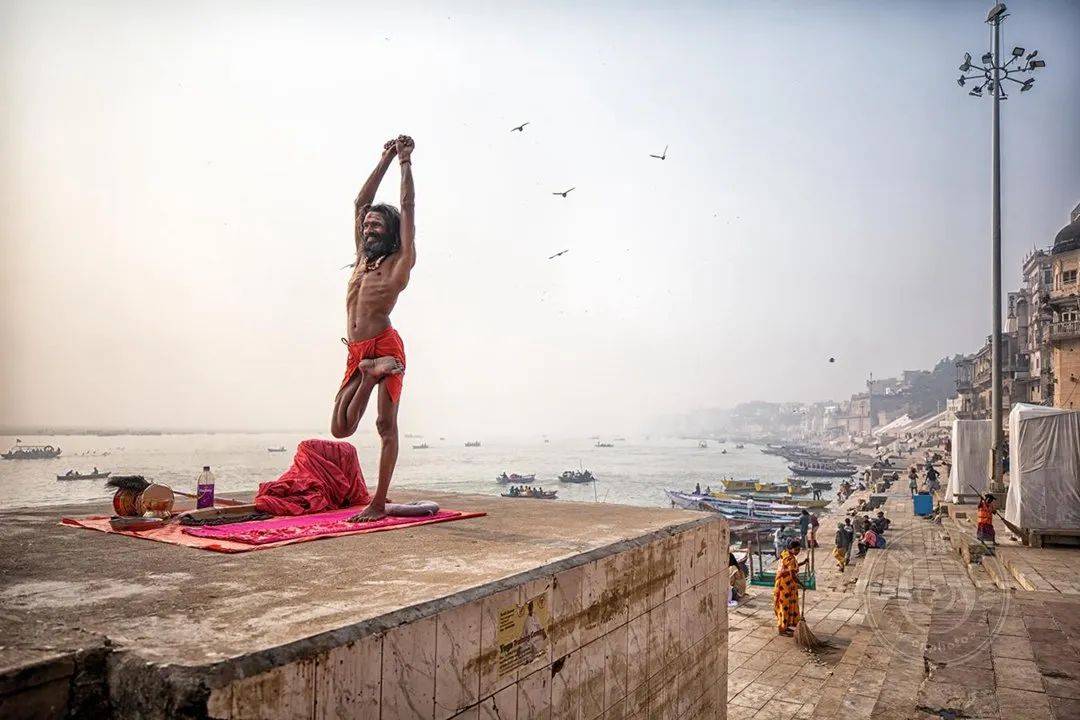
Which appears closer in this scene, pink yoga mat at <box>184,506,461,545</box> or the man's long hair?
pink yoga mat at <box>184,506,461,545</box>

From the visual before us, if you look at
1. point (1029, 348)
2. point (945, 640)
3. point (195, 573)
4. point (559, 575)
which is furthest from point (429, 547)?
point (1029, 348)

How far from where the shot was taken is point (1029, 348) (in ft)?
181

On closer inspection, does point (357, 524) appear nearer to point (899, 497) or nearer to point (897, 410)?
point (899, 497)

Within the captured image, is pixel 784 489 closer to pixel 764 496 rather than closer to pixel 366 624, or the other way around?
pixel 764 496

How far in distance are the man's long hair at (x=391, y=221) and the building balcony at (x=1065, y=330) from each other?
145 feet

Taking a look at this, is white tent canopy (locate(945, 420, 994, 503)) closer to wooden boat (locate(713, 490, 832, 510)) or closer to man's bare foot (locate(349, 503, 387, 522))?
man's bare foot (locate(349, 503, 387, 522))

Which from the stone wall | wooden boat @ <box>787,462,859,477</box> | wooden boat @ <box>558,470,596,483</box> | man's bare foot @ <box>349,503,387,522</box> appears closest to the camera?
the stone wall

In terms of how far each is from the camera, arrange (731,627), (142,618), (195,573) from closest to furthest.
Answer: (142,618) < (195,573) < (731,627)

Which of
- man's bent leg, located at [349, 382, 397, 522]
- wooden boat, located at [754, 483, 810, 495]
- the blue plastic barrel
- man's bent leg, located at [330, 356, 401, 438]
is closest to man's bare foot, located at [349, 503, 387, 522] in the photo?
man's bent leg, located at [349, 382, 397, 522]

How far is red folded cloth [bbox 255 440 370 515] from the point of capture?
20.3 ft

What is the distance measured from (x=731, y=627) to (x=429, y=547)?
395 inches

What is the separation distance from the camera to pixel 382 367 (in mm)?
6059

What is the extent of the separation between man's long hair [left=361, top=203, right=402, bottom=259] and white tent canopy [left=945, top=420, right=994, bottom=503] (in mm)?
23186

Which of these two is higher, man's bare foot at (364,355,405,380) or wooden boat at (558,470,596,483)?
man's bare foot at (364,355,405,380)
